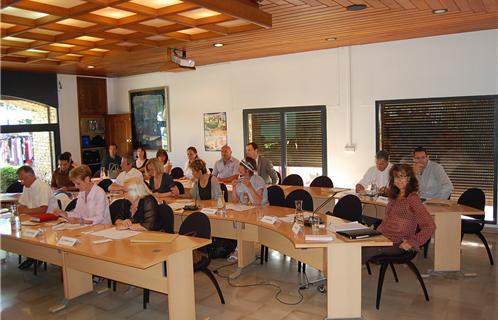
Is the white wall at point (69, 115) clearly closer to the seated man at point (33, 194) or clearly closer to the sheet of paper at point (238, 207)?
the seated man at point (33, 194)

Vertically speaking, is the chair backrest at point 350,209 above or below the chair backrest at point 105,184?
below

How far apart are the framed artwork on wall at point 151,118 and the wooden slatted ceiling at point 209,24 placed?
309 centimetres

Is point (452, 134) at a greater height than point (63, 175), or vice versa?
point (452, 134)

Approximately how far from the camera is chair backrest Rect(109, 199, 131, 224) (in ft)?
17.9

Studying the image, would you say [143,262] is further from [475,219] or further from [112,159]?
[112,159]

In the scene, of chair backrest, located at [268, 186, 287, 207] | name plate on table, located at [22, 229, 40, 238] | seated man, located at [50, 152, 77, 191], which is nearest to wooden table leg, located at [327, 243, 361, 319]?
chair backrest, located at [268, 186, 287, 207]

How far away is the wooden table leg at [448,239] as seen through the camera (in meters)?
5.17

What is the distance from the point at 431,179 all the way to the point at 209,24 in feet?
12.6

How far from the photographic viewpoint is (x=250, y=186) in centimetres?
573

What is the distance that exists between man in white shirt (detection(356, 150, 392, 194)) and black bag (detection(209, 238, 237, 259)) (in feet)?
6.82

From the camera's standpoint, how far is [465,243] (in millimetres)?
6527

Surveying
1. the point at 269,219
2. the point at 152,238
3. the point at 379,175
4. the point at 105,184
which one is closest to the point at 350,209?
the point at 269,219

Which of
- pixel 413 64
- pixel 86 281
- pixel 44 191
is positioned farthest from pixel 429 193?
pixel 44 191

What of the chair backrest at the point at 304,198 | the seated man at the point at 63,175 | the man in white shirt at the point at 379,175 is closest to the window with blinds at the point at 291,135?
the man in white shirt at the point at 379,175
